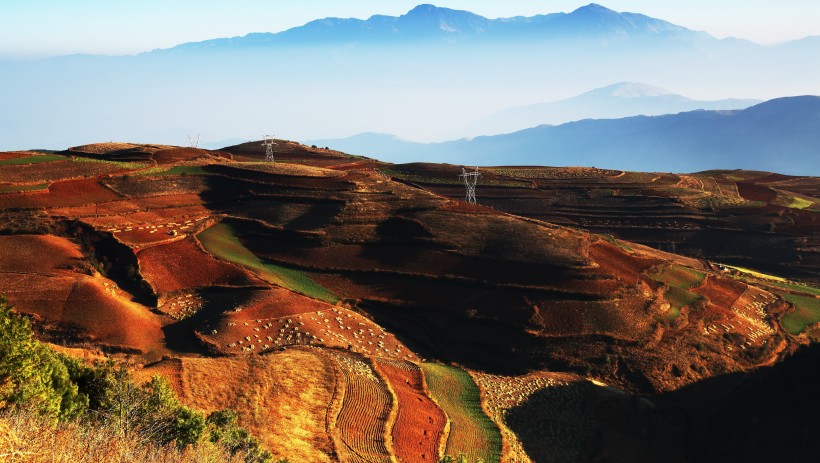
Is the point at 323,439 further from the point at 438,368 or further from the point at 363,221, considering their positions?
the point at 363,221

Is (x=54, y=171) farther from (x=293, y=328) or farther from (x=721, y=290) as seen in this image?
(x=721, y=290)

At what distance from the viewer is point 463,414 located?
3528 cm

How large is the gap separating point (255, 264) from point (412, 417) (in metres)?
24.6

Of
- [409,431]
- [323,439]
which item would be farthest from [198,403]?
[409,431]

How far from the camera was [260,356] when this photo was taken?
36.1 metres

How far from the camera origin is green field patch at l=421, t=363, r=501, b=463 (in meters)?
32.0

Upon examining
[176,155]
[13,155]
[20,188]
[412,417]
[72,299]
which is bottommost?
[412,417]

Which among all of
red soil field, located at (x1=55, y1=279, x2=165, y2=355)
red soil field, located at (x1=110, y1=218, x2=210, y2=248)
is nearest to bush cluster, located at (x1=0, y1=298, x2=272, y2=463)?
red soil field, located at (x1=55, y1=279, x2=165, y2=355)

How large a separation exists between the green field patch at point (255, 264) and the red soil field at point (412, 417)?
1230 centimetres

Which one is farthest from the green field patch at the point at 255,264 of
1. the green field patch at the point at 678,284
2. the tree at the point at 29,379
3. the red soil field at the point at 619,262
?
the tree at the point at 29,379

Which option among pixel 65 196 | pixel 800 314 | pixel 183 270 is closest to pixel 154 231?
pixel 183 270

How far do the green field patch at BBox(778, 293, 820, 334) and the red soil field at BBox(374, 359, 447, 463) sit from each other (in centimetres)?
3100

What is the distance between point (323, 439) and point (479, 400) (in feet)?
36.5

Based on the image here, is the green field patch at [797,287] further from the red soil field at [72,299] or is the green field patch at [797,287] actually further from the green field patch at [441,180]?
the red soil field at [72,299]
